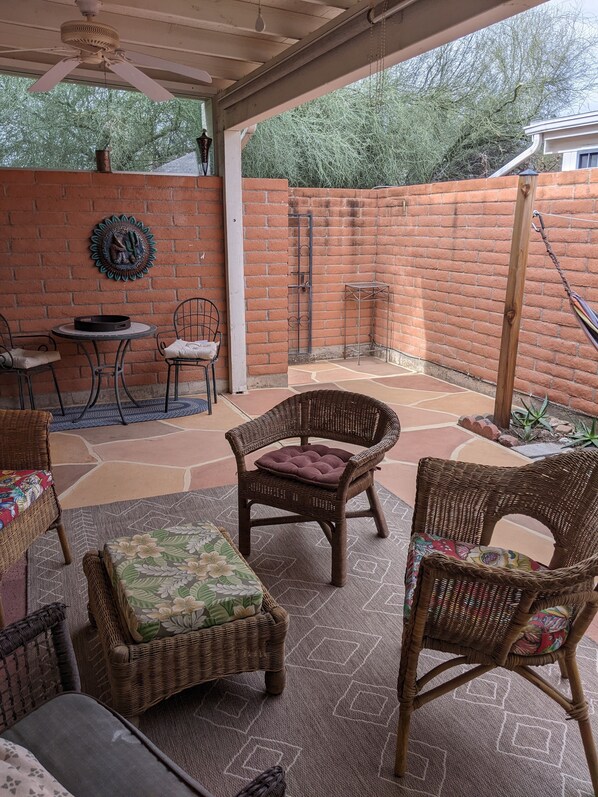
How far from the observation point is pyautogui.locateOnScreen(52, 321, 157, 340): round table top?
4.43 meters

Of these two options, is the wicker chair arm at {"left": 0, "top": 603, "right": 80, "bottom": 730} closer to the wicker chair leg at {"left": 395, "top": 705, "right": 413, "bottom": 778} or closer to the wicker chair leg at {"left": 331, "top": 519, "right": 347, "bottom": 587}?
the wicker chair leg at {"left": 395, "top": 705, "right": 413, "bottom": 778}

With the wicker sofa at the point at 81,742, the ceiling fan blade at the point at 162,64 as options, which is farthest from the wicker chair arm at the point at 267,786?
the ceiling fan blade at the point at 162,64

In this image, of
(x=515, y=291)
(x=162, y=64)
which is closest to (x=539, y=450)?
(x=515, y=291)

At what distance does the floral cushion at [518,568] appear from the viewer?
64.6 inches

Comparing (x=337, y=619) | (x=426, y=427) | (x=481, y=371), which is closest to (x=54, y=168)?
(x=426, y=427)

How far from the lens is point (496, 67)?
8977 millimetres

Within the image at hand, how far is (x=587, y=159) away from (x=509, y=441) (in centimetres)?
365

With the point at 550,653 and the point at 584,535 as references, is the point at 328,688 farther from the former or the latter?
the point at 584,535

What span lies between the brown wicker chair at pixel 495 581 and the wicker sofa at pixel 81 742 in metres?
0.67

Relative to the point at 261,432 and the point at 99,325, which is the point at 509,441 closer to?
the point at 261,432

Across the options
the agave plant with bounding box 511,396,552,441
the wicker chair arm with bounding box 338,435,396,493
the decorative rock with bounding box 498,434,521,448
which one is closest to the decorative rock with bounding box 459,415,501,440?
the decorative rock with bounding box 498,434,521,448

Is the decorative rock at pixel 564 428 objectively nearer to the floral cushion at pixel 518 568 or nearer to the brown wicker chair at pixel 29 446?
the floral cushion at pixel 518 568

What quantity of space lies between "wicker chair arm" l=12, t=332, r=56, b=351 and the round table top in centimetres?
28

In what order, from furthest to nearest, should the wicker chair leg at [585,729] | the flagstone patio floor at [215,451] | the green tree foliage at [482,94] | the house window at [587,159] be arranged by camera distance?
the green tree foliage at [482,94]
the house window at [587,159]
the flagstone patio floor at [215,451]
the wicker chair leg at [585,729]
